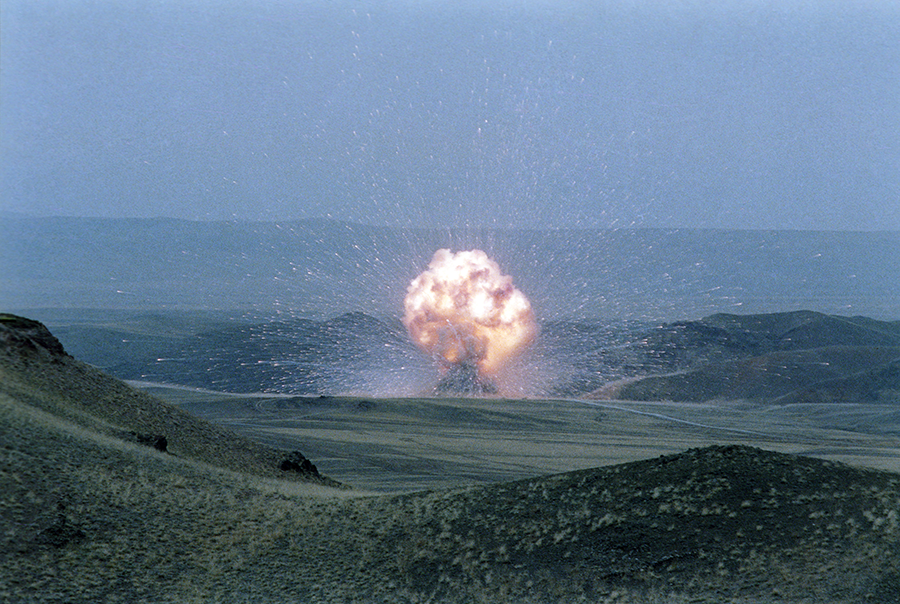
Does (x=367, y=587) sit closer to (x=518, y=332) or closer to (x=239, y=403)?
(x=239, y=403)

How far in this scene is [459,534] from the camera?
1035 centimetres

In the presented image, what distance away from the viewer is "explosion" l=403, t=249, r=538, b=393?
39.1 metres

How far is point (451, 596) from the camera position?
905 centimetres

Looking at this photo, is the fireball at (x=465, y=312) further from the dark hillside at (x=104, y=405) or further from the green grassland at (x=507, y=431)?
the dark hillside at (x=104, y=405)

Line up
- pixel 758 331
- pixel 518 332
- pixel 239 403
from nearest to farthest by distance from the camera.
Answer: pixel 239 403, pixel 518 332, pixel 758 331

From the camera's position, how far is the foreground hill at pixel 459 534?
8.91 m

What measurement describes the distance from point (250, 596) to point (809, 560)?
5.71 m

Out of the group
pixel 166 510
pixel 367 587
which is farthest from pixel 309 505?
pixel 367 587

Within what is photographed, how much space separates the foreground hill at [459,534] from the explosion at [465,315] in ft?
87.6

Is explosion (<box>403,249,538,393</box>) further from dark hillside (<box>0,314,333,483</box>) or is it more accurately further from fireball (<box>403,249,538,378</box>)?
dark hillside (<box>0,314,333,483</box>)

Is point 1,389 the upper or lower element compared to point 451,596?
upper

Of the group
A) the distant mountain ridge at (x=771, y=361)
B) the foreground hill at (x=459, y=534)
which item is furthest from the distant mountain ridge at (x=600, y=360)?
the foreground hill at (x=459, y=534)

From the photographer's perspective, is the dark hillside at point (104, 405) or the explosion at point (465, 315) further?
the explosion at point (465, 315)

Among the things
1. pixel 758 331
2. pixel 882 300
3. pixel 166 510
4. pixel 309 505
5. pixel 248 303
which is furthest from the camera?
pixel 882 300
